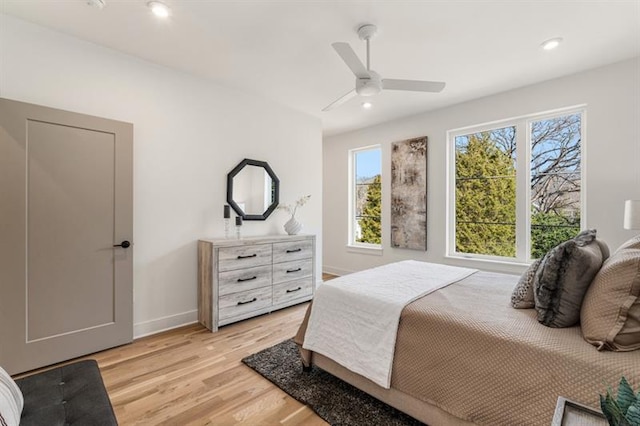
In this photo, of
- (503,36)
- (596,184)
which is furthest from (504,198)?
(503,36)

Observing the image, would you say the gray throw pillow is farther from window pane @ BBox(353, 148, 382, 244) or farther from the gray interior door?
window pane @ BBox(353, 148, 382, 244)

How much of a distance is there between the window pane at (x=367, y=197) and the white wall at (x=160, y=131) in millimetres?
2007

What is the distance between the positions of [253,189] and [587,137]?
3763 mm

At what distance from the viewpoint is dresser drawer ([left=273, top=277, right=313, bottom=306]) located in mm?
3521

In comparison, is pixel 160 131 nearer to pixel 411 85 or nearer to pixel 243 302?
pixel 243 302

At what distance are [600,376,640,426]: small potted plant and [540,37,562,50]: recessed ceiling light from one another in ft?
9.57

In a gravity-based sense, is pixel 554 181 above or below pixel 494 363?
above

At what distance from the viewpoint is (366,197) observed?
5180 millimetres

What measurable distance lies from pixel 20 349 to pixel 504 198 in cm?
495

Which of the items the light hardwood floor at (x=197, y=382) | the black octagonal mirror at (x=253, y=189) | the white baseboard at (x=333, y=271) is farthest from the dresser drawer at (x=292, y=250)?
the white baseboard at (x=333, y=271)

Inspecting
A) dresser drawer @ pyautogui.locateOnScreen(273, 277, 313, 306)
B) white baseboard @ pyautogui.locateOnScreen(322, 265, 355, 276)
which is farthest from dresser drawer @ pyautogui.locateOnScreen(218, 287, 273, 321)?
white baseboard @ pyautogui.locateOnScreen(322, 265, 355, 276)

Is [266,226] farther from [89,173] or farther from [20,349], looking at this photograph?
[20,349]

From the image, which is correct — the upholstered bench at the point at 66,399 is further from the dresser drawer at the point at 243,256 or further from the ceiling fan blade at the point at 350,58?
the ceiling fan blade at the point at 350,58

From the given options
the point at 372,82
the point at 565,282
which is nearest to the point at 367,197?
the point at 372,82
